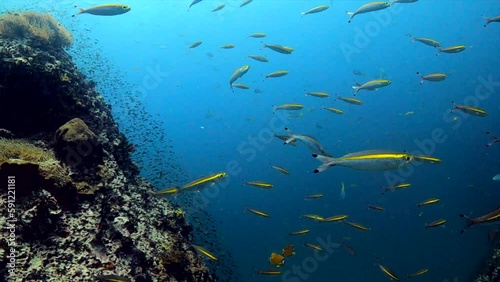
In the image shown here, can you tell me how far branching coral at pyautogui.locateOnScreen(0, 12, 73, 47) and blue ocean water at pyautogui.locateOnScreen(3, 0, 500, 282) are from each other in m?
1.09

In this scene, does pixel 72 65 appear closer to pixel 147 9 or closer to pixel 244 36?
pixel 147 9

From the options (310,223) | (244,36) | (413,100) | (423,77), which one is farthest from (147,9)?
(423,77)

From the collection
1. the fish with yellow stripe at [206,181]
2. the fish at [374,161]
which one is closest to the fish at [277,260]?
the fish with yellow stripe at [206,181]

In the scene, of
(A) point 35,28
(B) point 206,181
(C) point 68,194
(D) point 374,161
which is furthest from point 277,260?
(A) point 35,28

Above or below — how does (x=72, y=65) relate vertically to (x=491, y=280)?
above

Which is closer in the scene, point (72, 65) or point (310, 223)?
point (72, 65)

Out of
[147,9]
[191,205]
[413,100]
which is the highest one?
[191,205]

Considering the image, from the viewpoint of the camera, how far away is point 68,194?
13.9 ft

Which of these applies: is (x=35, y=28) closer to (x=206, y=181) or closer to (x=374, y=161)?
(x=206, y=181)

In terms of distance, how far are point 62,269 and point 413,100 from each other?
80766 mm

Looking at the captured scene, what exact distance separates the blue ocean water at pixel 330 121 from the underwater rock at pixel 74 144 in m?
4.08

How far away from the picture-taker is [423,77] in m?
8.41

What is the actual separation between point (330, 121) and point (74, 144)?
6323 centimetres

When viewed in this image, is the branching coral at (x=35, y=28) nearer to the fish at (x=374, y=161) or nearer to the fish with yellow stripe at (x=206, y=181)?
the fish with yellow stripe at (x=206, y=181)
